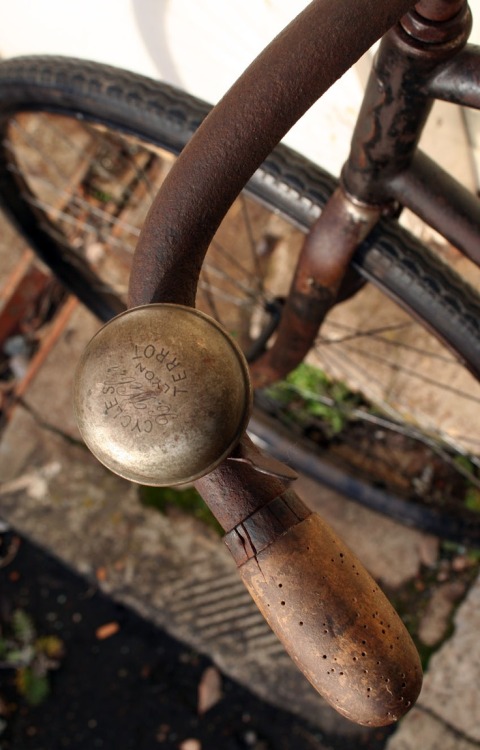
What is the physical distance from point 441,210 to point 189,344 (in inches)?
21.8

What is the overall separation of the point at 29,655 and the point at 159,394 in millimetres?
2013

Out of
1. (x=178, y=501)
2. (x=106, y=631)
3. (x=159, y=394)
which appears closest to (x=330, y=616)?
(x=159, y=394)

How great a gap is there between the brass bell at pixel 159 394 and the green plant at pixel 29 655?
191 centimetres

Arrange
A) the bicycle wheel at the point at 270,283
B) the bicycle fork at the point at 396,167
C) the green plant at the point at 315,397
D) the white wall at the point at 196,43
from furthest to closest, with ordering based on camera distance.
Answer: the green plant at the point at 315,397
the white wall at the point at 196,43
the bicycle wheel at the point at 270,283
the bicycle fork at the point at 396,167

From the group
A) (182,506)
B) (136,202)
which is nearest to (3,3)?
(136,202)

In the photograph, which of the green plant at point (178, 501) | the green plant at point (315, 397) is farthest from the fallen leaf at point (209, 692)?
the green plant at point (315, 397)

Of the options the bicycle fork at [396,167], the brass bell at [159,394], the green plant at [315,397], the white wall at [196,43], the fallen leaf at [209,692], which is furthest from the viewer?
the green plant at [315,397]

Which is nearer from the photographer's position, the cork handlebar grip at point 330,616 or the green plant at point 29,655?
the cork handlebar grip at point 330,616

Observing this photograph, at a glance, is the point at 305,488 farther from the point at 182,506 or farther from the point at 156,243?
the point at 156,243

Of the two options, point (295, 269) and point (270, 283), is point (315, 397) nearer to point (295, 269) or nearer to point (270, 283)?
point (270, 283)

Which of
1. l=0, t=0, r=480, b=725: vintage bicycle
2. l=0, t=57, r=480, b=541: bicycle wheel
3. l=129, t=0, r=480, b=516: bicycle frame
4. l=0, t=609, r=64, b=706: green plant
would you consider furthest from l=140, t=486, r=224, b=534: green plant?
l=129, t=0, r=480, b=516: bicycle frame

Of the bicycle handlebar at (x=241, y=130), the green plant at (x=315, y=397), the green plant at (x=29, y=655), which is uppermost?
the bicycle handlebar at (x=241, y=130)

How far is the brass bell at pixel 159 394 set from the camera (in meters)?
0.63

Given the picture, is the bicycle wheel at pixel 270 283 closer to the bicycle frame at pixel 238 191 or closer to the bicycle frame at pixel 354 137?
the bicycle frame at pixel 354 137
